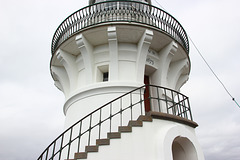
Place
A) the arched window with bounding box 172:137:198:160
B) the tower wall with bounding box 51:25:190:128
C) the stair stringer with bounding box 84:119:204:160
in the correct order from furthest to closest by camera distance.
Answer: the tower wall with bounding box 51:25:190:128 → the arched window with bounding box 172:137:198:160 → the stair stringer with bounding box 84:119:204:160

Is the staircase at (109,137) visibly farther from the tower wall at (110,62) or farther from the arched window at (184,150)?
the tower wall at (110,62)

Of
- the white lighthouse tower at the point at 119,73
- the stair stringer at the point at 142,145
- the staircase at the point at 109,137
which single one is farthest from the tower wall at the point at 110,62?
the stair stringer at the point at 142,145

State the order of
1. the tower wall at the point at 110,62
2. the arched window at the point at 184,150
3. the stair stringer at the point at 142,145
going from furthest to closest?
the tower wall at the point at 110,62, the arched window at the point at 184,150, the stair stringer at the point at 142,145

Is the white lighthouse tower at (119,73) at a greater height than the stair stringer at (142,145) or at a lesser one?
greater

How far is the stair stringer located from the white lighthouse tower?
164 millimetres

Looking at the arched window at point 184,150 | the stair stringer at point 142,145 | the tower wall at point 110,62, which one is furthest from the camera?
the tower wall at point 110,62

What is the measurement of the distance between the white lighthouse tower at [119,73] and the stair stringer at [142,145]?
0.16 m

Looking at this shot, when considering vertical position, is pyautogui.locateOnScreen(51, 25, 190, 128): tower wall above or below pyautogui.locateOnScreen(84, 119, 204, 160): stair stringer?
above

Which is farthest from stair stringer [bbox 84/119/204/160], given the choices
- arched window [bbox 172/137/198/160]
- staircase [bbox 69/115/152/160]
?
arched window [bbox 172/137/198/160]

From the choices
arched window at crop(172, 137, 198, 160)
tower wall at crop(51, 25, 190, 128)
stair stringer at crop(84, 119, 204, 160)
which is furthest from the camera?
tower wall at crop(51, 25, 190, 128)

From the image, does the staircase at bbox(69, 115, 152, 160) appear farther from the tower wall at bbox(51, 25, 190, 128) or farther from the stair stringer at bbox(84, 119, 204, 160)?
the tower wall at bbox(51, 25, 190, 128)

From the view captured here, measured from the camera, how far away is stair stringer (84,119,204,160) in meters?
4.70

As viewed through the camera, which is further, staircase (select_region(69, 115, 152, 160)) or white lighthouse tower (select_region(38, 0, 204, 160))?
white lighthouse tower (select_region(38, 0, 204, 160))

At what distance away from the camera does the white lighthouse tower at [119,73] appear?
6.12 m
